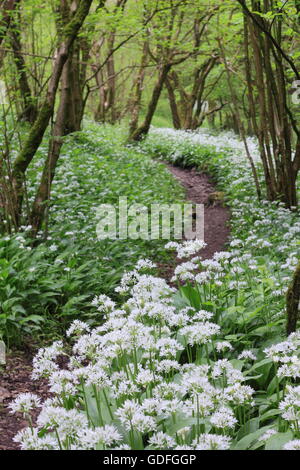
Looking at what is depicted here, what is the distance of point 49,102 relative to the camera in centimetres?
582

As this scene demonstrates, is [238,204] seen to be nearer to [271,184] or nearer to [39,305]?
[271,184]

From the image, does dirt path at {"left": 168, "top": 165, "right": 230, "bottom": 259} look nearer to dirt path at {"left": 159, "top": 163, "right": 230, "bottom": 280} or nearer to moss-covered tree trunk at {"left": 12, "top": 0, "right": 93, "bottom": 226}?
dirt path at {"left": 159, "top": 163, "right": 230, "bottom": 280}

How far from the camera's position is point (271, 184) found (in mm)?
7988

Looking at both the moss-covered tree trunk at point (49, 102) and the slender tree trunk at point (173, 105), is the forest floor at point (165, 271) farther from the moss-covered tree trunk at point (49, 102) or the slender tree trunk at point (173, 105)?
the slender tree trunk at point (173, 105)

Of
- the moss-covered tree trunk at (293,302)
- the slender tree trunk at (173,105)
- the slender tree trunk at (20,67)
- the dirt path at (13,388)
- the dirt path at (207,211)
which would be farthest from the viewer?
the slender tree trunk at (173,105)

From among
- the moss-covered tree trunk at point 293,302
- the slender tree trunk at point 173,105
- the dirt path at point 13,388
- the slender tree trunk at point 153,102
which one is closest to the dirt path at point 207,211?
the dirt path at point 13,388

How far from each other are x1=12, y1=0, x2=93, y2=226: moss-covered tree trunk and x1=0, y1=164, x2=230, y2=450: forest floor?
7.04 feet

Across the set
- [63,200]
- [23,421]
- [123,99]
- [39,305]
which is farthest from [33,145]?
[123,99]

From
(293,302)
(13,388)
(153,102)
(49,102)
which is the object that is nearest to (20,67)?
(49,102)

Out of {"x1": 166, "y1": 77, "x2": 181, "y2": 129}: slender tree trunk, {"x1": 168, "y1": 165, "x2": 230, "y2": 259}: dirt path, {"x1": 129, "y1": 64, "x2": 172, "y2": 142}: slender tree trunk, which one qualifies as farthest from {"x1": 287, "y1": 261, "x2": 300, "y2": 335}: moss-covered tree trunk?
{"x1": 166, "y1": 77, "x2": 181, "y2": 129}: slender tree trunk

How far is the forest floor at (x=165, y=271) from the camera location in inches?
119

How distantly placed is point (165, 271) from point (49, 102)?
2.66m

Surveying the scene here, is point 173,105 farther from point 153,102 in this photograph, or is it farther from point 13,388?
point 13,388

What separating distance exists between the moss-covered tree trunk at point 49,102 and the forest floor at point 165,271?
2147 millimetres
